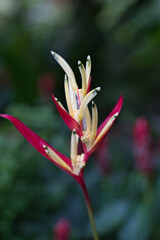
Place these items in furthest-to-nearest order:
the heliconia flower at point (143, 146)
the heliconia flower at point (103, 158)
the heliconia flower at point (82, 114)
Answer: the heliconia flower at point (103, 158)
the heliconia flower at point (143, 146)
the heliconia flower at point (82, 114)

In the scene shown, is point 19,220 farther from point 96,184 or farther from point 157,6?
point 157,6

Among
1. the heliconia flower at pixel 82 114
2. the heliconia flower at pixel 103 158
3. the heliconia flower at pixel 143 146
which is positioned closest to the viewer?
the heliconia flower at pixel 82 114

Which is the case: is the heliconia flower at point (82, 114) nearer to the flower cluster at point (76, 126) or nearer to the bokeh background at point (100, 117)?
the flower cluster at point (76, 126)

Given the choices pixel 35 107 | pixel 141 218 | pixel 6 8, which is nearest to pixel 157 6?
pixel 35 107

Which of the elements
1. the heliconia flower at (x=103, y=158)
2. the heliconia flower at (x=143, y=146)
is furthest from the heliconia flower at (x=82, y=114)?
the heliconia flower at (x=103, y=158)

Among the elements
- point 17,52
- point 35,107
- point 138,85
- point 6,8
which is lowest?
point 138,85

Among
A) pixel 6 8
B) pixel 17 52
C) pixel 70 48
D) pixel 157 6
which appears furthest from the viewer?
pixel 6 8

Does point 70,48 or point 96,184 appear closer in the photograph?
point 96,184

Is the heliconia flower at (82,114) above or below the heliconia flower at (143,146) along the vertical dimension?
above

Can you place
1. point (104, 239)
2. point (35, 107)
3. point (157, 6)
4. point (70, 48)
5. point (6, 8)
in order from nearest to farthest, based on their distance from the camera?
1. point (104, 239)
2. point (157, 6)
3. point (35, 107)
4. point (70, 48)
5. point (6, 8)

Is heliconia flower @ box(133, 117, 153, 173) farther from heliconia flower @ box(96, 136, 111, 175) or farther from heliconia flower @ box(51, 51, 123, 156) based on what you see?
heliconia flower @ box(51, 51, 123, 156)
